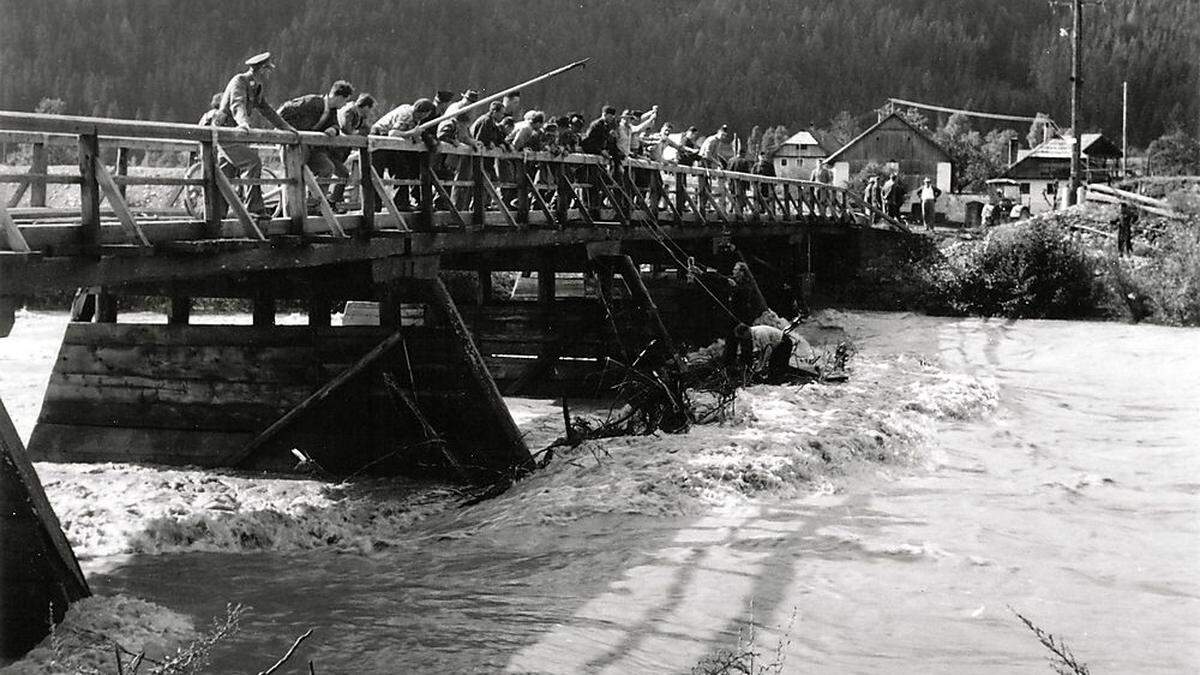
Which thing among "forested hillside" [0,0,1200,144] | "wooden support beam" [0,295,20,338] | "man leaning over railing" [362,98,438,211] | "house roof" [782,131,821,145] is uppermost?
"forested hillside" [0,0,1200,144]

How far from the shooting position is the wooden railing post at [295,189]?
10.2 metres

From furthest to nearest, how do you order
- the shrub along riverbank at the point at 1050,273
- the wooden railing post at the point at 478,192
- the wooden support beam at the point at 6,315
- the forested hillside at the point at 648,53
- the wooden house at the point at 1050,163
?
the wooden house at the point at 1050,163 → the forested hillside at the point at 648,53 → the shrub along riverbank at the point at 1050,273 → the wooden railing post at the point at 478,192 → the wooden support beam at the point at 6,315

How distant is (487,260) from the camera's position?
17344 millimetres

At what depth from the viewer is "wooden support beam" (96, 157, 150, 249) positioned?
26.2 ft

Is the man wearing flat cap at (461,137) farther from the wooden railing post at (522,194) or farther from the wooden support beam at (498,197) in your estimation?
the wooden railing post at (522,194)

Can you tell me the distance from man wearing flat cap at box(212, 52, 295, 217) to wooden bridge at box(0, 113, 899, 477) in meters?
0.33

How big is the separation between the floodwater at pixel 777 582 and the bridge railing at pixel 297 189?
2.64 metres

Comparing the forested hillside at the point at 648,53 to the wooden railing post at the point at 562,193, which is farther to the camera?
the forested hillside at the point at 648,53

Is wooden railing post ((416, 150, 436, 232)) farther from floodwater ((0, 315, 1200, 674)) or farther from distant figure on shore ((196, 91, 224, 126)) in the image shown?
floodwater ((0, 315, 1200, 674))

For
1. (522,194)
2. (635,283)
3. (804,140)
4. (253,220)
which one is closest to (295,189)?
(253,220)

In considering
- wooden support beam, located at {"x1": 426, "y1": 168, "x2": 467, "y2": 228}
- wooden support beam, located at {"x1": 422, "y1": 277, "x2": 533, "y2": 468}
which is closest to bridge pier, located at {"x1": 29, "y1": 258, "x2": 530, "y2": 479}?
wooden support beam, located at {"x1": 422, "y1": 277, "x2": 533, "y2": 468}

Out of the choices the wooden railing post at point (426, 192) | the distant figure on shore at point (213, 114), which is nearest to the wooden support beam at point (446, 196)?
the wooden railing post at point (426, 192)

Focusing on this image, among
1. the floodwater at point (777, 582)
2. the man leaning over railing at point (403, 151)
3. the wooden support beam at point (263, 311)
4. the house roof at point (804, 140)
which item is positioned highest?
the house roof at point (804, 140)

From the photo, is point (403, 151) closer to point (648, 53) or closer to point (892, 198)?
point (892, 198)
